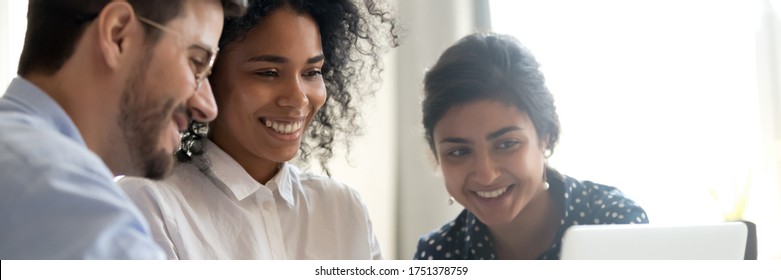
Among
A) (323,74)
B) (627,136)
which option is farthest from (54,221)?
(627,136)

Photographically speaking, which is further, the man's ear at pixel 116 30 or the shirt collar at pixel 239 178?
the shirt collar at pixel 239 178

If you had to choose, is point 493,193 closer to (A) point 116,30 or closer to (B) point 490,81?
(B) point 490,81

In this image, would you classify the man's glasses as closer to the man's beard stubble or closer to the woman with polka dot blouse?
the man's beard stubble

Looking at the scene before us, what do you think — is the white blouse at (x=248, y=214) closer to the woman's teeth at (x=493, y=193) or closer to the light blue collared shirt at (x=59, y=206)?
the woman's teeth at (x=493, y=193)

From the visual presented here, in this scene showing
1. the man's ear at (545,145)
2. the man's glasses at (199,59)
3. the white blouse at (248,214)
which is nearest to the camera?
the man's glasses at (199,59)

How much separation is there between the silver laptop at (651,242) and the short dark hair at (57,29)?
0.42 metres

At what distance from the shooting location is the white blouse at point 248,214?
946mm

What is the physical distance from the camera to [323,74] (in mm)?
1196

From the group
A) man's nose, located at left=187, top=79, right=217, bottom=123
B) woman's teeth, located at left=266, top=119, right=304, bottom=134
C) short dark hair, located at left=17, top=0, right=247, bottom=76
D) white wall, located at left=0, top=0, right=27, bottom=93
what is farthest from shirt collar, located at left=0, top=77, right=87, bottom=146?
white wall, located at left=0, top=0, right=27, bottom=93

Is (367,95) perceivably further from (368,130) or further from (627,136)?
(627,136)

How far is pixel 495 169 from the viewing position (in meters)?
1.17

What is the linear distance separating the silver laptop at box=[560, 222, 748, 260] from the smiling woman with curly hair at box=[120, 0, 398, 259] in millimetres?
351

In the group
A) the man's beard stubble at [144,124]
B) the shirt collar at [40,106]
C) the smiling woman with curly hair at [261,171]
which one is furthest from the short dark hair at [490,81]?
the shirt collar at [40,106]

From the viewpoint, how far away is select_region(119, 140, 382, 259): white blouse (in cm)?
95
